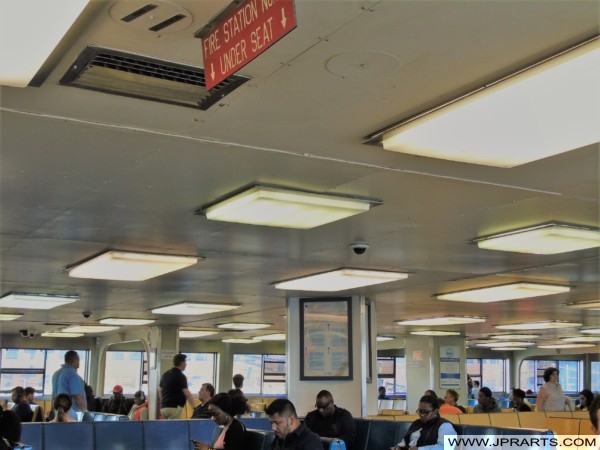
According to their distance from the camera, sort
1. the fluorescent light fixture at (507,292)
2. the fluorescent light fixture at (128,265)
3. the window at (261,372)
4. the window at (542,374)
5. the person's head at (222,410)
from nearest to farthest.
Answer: the person's head at (222,410) < the fluorescent light fixture at (128,265) < the fluorescent light fixture at (507,292) < the window at (261,372) < the window at (542,374)

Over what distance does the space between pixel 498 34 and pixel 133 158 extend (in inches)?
96.0

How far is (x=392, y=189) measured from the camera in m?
5.34

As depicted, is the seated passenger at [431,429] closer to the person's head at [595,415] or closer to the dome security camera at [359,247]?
the dome security camera at [359,247]

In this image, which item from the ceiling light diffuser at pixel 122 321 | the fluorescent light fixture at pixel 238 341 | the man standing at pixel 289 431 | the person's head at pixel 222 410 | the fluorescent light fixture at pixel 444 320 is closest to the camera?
the man standing at pixel 289 431

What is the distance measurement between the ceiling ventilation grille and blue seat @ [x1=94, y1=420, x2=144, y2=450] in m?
5.82

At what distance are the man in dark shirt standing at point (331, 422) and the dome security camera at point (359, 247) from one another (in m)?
1.71

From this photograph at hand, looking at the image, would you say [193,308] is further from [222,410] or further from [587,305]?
[222,410]

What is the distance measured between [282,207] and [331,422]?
363cm

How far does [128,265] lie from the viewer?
8.02 metres

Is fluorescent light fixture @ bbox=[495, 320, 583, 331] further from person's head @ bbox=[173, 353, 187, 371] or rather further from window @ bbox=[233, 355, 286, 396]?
window @ bbox=[233, 355, 286, 396]

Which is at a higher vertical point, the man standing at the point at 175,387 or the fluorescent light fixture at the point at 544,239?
the fluorescent light fixture at the point at 544,239

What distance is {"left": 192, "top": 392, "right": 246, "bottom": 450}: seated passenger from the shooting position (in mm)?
6094

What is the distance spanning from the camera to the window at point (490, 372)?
2936 centimetres

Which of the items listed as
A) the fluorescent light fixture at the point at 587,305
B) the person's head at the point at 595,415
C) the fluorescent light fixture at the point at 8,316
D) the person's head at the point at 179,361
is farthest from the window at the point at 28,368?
the person's head at the point at 595,415
